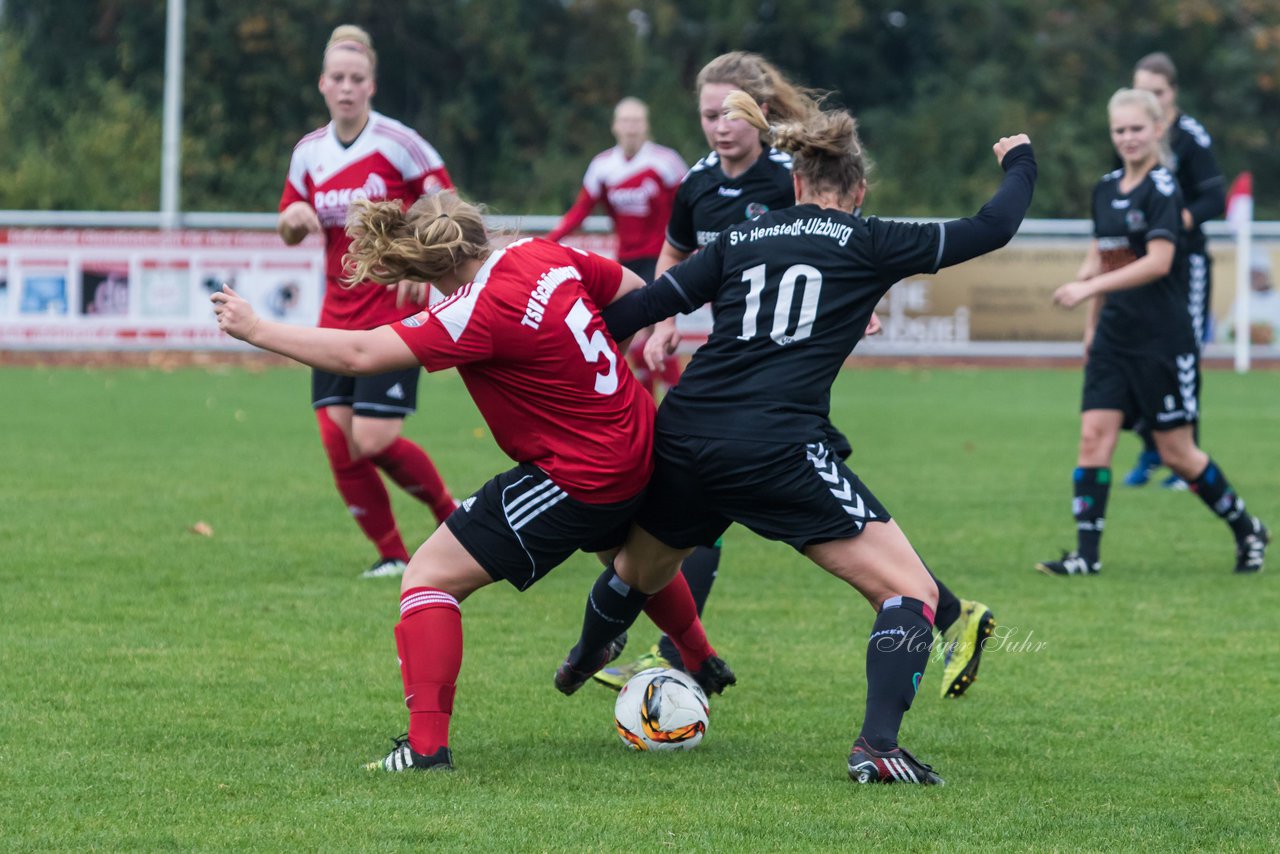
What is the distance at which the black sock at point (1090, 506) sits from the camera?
7.44 meters

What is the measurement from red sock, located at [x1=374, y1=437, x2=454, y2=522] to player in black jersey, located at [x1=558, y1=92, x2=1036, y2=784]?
9.43 ft

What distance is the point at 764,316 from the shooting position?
4312 mm

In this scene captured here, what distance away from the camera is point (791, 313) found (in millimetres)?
4297

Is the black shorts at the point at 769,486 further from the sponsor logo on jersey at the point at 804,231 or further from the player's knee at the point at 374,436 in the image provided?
the player's knee at the point at 374,436

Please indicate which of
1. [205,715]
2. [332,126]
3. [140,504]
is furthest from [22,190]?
[205,715]

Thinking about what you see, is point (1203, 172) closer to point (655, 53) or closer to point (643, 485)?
point (643, 485)

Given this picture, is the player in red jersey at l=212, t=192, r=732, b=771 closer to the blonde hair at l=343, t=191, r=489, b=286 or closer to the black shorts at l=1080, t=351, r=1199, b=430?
the blonde hair at l=343, t=191, r=489, b=286

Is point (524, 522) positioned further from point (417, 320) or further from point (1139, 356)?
point (1139, 356)

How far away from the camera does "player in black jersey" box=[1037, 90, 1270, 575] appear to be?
7273 millimetres

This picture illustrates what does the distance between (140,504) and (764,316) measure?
17.8ft

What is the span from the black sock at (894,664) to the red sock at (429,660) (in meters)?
1.00

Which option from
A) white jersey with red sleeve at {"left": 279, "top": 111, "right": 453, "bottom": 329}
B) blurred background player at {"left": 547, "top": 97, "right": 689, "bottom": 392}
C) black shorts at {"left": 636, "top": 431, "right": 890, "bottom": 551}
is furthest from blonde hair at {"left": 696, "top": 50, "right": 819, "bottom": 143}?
blurred background player at {"left": 547, "top": 97, "right": 689, "bottom": 392}

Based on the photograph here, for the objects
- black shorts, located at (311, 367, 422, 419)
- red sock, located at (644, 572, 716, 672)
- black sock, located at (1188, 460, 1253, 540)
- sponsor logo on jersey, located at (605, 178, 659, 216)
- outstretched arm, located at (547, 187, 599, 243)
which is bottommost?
red sock, located at (644, 572, 716, 672)

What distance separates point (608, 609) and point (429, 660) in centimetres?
63
